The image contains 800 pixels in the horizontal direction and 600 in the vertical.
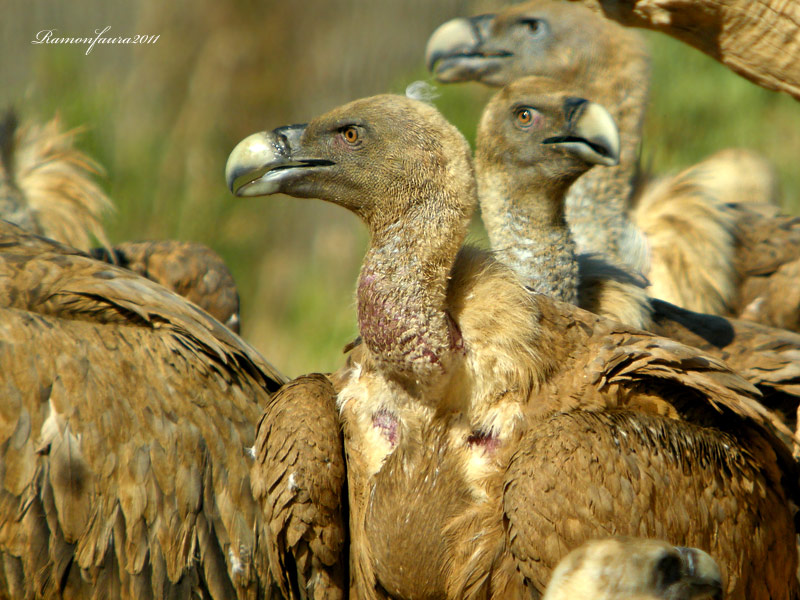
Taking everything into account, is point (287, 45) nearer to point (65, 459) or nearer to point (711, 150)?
point (711, 150)

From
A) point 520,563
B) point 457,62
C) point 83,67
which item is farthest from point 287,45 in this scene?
point 520,563

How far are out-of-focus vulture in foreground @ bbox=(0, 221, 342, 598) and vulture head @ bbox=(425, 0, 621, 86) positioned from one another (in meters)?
2.56

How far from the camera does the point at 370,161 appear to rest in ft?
11.4

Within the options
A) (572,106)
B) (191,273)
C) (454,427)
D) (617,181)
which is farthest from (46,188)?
(454,427)

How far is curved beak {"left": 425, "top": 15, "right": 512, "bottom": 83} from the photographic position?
5930 millimetres

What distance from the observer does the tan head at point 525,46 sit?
234 inches

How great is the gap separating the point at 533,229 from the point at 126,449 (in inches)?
71.3

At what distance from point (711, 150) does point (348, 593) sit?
8.27 metres

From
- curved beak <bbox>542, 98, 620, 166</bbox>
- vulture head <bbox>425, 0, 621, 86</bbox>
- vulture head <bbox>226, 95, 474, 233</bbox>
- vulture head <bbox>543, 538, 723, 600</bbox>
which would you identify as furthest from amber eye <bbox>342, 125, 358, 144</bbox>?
vulture head <bbox>425, 0, 621, 86</bbox>

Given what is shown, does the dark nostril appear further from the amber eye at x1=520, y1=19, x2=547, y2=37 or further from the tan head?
the amber eye at x1=520, y1=19, x2=547, y2=37

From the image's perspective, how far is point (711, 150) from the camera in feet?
35.7

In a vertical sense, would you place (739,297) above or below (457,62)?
below
